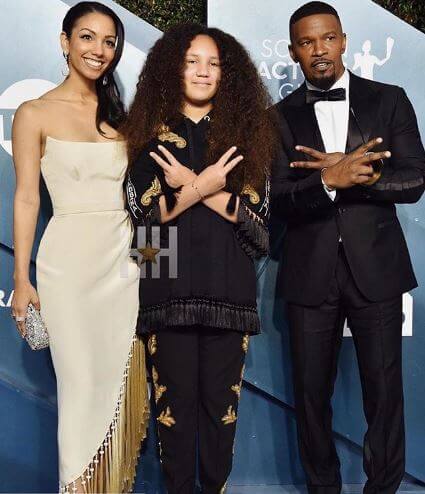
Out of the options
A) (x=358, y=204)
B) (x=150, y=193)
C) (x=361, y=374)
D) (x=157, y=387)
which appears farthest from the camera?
(x=361, y=374)

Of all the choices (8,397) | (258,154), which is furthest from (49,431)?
(258,154)

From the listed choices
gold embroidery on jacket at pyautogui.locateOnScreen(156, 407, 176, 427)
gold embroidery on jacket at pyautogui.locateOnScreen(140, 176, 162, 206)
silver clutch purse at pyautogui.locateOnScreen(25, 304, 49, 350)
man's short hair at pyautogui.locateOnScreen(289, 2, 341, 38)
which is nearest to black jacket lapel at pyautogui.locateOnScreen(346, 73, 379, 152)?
man's short hair at pyautogui.locateOnScreen(289, 2, 341, 38)

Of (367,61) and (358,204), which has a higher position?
(367,61)

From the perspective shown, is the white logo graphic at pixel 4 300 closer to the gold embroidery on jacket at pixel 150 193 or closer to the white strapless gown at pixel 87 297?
the white strapless gown at pixel 87 297

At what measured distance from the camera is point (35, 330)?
2.71 meters

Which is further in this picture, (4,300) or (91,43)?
(4,300)

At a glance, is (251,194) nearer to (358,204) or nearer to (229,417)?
(358,204)

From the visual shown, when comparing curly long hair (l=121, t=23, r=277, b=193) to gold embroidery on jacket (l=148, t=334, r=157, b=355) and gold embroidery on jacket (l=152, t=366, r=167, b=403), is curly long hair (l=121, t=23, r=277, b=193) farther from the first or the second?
gold embroidery on jacket (l=152, t=366, r=167, b=403)

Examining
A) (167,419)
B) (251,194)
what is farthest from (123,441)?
(251,194)

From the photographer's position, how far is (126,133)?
2725 millimetres

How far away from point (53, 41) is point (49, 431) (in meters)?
1.62

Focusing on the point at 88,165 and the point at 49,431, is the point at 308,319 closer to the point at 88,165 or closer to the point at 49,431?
the point at 88,165

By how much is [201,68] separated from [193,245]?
59cm

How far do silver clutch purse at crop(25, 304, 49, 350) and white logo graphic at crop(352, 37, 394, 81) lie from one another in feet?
5.31
